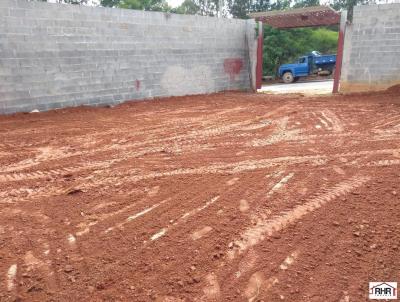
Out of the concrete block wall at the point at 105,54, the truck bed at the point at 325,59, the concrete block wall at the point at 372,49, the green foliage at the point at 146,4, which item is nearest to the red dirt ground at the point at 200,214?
the concrete block wall at the point at 105,54

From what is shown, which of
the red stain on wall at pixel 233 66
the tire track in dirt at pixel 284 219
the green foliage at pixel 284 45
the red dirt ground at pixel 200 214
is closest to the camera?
the red dirt ground at pixel 200 214

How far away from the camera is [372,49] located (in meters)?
10.8

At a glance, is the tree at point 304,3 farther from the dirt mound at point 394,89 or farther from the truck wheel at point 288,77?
the dirt mound at point 394,89

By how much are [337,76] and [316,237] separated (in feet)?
34.5

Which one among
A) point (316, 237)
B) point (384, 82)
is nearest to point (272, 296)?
point (316, 237)

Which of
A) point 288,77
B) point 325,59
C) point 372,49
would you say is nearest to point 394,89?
point 372,49

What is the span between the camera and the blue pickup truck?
821 inches

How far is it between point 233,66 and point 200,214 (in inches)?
447

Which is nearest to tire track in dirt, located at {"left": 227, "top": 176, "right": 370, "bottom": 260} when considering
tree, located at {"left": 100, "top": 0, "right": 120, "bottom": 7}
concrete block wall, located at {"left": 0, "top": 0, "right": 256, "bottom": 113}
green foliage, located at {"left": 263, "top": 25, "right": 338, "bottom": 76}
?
concrete block wall, located at {"left": 0, "top": 0, "right": 256, "bottom": 113}

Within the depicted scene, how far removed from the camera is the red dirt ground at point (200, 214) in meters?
2.32

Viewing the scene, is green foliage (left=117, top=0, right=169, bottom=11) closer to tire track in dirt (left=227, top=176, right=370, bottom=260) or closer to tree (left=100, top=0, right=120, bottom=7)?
tree (left=100, top=0, right=120, bottom=7)

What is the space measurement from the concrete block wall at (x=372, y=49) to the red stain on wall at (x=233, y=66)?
4203mm

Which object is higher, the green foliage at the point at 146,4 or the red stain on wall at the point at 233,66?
the green foliage at the point at 146,4

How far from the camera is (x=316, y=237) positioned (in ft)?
9.17
